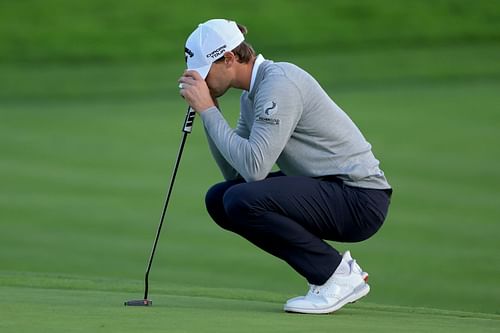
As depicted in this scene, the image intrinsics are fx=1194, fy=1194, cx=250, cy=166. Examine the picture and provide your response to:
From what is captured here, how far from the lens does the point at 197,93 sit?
3936 mm

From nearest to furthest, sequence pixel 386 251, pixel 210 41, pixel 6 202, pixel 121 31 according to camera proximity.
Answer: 1. pixel 210 41
2. pixel 386 251
3. pixel 6 202
4. pixel 121 31

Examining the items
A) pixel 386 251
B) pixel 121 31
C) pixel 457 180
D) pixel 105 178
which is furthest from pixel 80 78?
pixel 386 251

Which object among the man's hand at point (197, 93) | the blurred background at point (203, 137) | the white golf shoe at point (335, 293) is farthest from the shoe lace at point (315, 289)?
the blurred background at point (203, 137)

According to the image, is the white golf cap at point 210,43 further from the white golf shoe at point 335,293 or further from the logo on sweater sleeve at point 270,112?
the white golf shoe at point 335,293

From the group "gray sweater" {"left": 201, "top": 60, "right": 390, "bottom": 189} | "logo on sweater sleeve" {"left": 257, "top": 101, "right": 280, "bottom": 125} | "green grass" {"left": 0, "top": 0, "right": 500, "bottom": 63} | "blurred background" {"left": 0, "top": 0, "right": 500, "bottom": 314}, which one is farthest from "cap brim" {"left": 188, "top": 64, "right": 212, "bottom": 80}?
"green grass" {"left": 0, "top": 0, "right": 500, "bottom": 63}

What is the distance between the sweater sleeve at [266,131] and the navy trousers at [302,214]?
2.9 inches

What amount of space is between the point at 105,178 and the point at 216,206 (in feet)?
13.1

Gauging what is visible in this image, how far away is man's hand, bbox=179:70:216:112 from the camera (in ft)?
12.9

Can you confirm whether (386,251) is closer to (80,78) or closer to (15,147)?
(15,147)

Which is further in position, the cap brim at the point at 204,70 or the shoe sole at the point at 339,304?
the cap brim at the point at 204,70

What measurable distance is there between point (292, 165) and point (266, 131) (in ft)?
0.80

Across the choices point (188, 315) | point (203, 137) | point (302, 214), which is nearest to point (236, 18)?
point (203, 137)

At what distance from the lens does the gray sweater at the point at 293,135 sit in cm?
379

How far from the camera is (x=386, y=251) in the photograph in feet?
20.1
